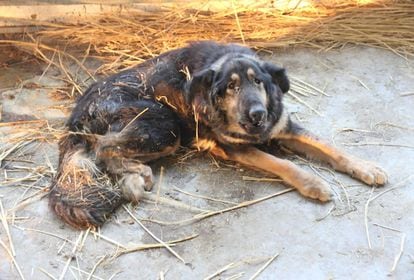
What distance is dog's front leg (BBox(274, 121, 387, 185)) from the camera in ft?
13.9

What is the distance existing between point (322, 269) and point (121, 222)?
137 centimetres

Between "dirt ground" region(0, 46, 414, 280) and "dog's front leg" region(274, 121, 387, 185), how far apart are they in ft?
0.24

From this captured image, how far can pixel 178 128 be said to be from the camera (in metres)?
4.73

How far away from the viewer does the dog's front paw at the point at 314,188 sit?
409 cm

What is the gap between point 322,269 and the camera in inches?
141

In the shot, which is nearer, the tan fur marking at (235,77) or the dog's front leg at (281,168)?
the dog's front leg at (281,168)

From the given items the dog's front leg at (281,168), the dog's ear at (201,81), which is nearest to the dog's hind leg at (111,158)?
the dog's ear at (201,81)

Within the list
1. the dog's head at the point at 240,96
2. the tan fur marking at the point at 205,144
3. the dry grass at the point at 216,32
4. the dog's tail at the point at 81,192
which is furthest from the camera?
the dry grass at the point at 216,32

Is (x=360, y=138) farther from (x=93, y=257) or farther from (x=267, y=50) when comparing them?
(x=93, y=257)

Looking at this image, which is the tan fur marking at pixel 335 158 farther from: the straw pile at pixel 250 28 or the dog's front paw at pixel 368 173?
the straw pile at pixel 250 28

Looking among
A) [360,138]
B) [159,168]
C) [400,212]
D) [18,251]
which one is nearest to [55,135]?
[159,168]

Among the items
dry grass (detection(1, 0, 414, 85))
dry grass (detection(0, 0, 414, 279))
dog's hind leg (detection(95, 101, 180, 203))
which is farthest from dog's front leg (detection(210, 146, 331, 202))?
dry grass (detection(1, 0, 414, 85))

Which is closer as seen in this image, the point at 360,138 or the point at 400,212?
the point at 400,212

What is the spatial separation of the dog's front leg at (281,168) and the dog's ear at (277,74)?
0.52m
